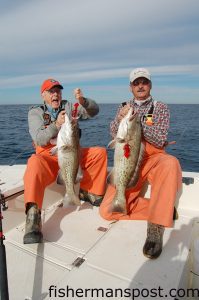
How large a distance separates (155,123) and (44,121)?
183cm

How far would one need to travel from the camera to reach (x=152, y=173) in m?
4.21

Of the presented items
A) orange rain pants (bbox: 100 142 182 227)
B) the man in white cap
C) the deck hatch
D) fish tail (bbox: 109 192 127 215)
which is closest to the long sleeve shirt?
the man in white cap

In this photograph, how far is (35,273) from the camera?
3.33 metres

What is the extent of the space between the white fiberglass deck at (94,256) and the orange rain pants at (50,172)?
0.45 metres

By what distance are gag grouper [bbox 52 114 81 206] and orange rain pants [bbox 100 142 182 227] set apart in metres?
0.62

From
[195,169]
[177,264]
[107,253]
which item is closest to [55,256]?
[107,253]

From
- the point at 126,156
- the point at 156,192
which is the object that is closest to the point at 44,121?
the point at 126,156

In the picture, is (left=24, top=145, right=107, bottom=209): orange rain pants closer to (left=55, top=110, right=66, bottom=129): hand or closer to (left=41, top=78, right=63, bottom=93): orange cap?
(left=55, top=110, right=66, bottom=129): hand

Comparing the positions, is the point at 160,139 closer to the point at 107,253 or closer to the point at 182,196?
the point at 182,196

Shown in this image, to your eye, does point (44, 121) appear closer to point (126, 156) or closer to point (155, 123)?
point (126, 156)

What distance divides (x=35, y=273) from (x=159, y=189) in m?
1.79

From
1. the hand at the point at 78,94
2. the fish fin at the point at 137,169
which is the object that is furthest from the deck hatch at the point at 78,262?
the hand at the point at 78,94

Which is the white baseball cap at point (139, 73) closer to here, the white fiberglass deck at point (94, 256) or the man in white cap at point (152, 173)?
the man in white cap at point (152, 173)

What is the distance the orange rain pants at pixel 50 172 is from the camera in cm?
405
